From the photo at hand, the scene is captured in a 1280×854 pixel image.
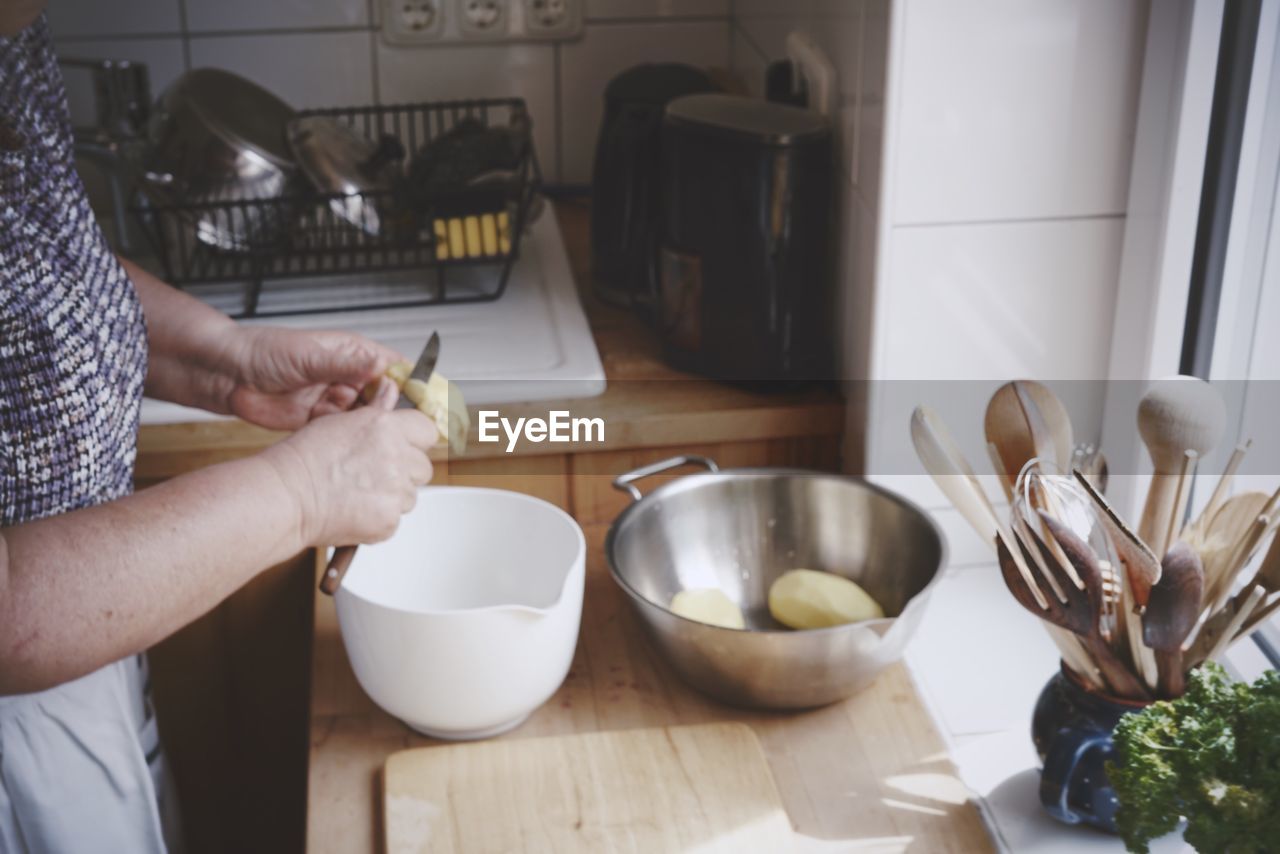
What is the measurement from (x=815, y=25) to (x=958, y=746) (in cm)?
71

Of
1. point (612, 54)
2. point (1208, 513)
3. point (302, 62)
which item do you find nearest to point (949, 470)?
point (1208, 513)

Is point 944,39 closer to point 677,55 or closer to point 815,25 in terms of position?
point 815,25

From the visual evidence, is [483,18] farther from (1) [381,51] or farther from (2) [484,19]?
(1) [381,51]

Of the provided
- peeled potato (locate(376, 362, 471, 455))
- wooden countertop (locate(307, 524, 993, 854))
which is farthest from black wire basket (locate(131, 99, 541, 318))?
wooden countertop (locate(307, 524, 993, 854))

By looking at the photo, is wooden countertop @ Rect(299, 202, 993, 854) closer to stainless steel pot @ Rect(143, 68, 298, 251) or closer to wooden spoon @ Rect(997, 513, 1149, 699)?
wooden spoon @ Rect(997, 513, 1149, 699)

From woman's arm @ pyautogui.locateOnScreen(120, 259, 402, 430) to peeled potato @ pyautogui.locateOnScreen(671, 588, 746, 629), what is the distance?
32 cm

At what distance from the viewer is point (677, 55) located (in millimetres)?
1766

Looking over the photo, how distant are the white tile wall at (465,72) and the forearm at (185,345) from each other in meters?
0.64

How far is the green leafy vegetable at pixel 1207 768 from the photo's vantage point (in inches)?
26.5

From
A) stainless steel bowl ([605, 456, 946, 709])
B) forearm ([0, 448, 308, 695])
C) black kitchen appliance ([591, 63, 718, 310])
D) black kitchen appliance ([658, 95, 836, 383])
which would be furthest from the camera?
black kitchen appliance ([591, 63, 718, 310])

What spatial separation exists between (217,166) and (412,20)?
0.40 metres

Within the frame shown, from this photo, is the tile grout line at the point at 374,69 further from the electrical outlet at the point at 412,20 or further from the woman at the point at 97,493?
the woman at the point at 97,493

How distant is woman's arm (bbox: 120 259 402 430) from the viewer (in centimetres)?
114

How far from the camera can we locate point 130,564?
81 centimetres
